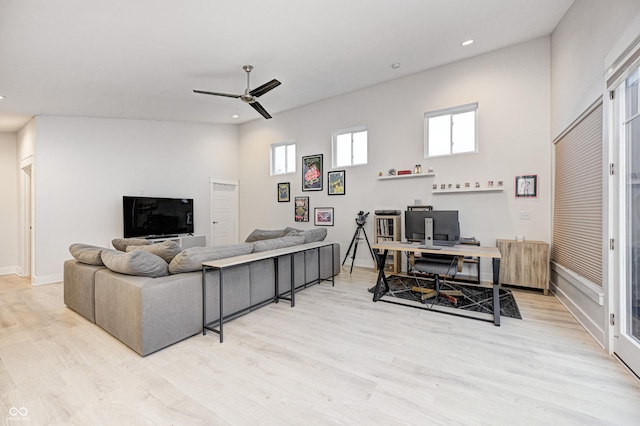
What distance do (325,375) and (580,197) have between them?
3.29 metres

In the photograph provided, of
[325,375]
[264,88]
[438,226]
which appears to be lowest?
[325,375]

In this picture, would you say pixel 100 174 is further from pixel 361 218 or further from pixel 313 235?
pixel 361 218

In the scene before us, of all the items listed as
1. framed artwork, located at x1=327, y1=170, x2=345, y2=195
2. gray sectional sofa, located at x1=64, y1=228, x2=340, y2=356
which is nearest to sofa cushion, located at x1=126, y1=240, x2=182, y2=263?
gray sectional sofa, located at x1=64, y1=228, x2=340, y2=356

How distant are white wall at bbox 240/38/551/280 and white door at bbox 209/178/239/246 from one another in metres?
1.60

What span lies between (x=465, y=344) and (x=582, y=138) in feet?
8.39

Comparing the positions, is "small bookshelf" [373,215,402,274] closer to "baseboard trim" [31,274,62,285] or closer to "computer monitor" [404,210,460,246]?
"computer monitor" [404,210,460,246]

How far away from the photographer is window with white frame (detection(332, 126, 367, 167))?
5795mm

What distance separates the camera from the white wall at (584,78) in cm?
235

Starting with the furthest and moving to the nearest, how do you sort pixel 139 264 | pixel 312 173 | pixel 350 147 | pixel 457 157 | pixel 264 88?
pixel 312 173
pixel 350 147
pixel 457 157
pixel 264 88
pixel 139 264

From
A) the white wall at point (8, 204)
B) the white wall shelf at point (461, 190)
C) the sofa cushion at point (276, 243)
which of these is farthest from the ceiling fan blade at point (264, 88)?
the white wall at point (8, 204)

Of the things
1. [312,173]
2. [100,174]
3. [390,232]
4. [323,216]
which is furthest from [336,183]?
[100,174]

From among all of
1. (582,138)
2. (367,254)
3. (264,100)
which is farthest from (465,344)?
(264,100)

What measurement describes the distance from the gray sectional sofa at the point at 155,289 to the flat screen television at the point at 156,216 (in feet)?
7.38

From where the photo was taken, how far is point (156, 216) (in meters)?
5.77
